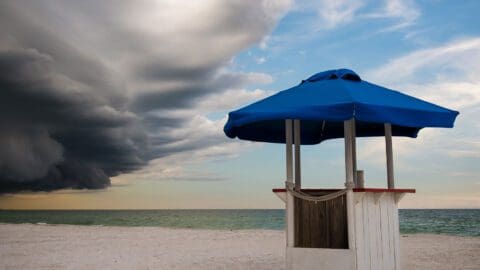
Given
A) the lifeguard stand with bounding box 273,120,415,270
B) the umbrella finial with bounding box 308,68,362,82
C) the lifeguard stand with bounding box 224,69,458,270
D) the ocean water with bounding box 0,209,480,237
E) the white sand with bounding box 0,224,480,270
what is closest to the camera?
the lifeguard stand with bounding box 224,69,458,270

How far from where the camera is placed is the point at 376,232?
6602 mm

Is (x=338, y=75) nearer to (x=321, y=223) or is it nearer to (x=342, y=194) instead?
(x=342, y=194)

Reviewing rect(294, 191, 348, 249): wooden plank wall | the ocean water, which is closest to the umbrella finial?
rect(294, 191, 348, 249): wooden plank wall

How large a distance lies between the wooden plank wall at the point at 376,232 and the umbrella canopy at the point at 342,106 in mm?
1103

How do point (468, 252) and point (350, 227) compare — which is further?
point (468, 252)

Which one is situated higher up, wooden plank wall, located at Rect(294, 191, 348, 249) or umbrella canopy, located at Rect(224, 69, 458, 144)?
umbrella canopy, located at Rect(224, 69, 458, 144)

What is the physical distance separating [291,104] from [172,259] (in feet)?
19.9

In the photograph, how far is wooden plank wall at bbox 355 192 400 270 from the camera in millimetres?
6345

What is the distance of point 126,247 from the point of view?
1375cm

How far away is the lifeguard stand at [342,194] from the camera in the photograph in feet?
19.1

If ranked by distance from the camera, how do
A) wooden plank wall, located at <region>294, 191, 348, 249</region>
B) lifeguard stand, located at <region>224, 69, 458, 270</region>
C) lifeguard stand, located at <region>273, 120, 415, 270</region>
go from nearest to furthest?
lifeguard stand, located at <region>224, 69, 458, 270</region> < lifeguard stand, located at <region>273, 120, 415, 270</region> < wooden plank wall, located at <region>294, 191, 348, 249</region>

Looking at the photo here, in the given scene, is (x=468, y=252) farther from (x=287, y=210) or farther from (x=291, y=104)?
(x=291, y=104)

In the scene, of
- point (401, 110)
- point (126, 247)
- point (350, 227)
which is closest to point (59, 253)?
Result: point (126, 247)

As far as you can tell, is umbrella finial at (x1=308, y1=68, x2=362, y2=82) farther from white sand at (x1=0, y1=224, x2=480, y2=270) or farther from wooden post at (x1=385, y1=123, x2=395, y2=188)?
white sand at (x1=0, y1=224, x2=480, y2=270)
